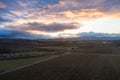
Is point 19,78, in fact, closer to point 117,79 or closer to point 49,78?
point 49,78

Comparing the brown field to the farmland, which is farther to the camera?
the farmland

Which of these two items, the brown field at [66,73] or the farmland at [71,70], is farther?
the farmland at [71,70]

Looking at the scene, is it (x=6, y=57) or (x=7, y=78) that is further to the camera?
(x=6, y=57)

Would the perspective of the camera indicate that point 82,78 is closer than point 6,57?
Yes

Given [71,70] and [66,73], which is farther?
[71,70]

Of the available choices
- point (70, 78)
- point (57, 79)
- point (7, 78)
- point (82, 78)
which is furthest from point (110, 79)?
point (7, 78)

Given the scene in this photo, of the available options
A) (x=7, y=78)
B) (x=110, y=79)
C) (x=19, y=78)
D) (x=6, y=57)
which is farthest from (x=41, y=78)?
(x=6, y=57)

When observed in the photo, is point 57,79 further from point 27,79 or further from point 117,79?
point 117,79

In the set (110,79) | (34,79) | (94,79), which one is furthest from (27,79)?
(110,79)
